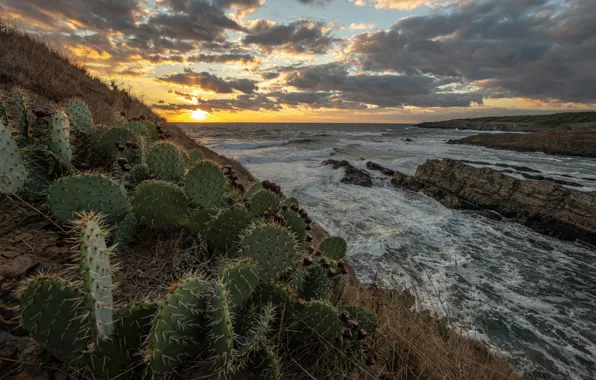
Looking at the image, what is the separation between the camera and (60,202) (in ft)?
8.39

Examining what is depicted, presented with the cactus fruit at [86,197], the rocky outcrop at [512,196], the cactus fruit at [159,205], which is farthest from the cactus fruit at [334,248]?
the rocky outcrop at [512,196]

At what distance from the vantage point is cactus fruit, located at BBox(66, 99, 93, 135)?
3.79 meters

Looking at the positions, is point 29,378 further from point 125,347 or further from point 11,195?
point 11,195

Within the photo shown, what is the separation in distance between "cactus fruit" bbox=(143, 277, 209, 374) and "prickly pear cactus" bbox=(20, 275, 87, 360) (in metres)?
0.36

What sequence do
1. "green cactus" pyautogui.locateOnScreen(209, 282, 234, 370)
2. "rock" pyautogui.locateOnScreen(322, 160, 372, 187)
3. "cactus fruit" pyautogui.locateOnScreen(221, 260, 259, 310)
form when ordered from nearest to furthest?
1. "green cactus" pyautogui.locateOnScreen(209, 282, 234, 370)
2. "cactus fruit" pyautogui.locateOnScreen(221, 260, 259, 310)
3. "rock" pyautogui.locateOnScreen(322, 160, 372, 187)

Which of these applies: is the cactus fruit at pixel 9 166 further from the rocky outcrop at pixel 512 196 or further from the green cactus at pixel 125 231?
the rocky outcrop at pixel 512 196

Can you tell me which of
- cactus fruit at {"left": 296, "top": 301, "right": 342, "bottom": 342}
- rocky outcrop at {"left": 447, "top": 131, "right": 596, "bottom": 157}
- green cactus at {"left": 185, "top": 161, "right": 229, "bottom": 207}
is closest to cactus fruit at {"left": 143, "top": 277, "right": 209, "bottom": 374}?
cactus fruit at {"left": 296, "top": 301, "right": 342, "bottom": 342}

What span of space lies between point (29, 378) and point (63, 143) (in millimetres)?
2234

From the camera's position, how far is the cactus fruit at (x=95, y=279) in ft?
4.67

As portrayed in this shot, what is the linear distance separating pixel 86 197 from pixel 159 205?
607 mm

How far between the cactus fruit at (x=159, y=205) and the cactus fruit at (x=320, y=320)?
5.31 ft

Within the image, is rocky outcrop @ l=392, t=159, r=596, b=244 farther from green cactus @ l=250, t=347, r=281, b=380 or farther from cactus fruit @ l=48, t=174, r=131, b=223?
cactus fruit @ l=48, t=174, r=131, b=223

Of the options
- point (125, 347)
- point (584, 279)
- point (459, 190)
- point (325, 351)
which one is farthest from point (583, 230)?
point (125, 347)

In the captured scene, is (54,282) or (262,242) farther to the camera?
(262,242)
